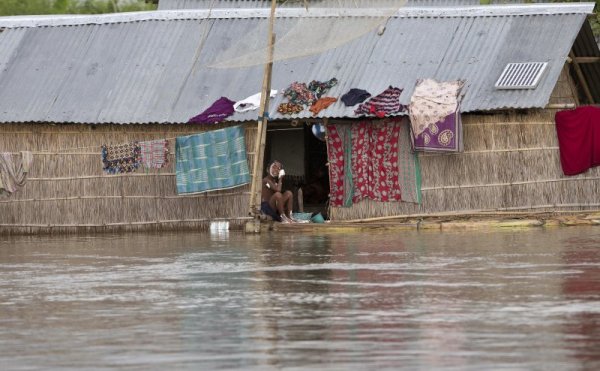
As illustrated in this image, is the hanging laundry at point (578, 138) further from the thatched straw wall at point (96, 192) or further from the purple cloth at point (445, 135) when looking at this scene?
the thatched straw wall at point (96, 192)

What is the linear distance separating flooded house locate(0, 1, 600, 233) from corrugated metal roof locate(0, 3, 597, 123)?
0.03 meters

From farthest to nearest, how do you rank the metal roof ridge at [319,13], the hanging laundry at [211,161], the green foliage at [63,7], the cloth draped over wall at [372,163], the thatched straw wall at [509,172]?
the green foliage at [63,7] → the hanging laundry at [211,161] → the cloth draped over wall at [372,163] → the thatched straw wall at [509,172] → the metal roof ridge at [319,13]

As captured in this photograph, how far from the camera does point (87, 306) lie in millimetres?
11375

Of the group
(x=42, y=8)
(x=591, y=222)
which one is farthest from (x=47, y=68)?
(x=42, y=8)

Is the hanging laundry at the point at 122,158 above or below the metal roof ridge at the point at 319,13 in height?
below

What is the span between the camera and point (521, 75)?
2081 cm

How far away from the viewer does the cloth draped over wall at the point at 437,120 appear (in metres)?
20.8

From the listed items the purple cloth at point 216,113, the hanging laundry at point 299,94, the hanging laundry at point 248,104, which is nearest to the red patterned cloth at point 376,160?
the hanging laundry at point 299,94

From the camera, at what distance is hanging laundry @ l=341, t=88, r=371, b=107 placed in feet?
70.0

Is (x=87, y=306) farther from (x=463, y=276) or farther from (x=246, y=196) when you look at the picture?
(x=246, y=196)

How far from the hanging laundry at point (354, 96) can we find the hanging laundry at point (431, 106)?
77 cm


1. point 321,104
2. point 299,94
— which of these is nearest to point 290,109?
point 299,94

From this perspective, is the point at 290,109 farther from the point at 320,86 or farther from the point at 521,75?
the point at 521,75

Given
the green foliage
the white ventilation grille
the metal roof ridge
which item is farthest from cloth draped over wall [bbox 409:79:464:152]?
the green foliage
